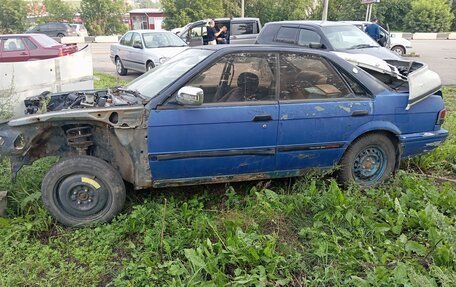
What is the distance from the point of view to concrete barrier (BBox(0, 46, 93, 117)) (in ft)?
21.8

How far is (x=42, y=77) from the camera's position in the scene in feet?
24.2

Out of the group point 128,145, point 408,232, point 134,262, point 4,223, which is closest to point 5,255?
point 4,223

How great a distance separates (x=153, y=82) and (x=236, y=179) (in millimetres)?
1301

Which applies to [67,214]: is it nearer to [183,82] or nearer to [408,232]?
[183,82]

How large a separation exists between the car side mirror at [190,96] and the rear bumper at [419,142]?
229cm

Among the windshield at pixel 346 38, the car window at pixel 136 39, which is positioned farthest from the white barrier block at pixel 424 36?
the car window at pixel 136 39

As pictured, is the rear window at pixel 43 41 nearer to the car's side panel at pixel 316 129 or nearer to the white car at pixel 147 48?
the white car at pixel 147 48

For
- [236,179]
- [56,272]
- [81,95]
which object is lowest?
[56,272]

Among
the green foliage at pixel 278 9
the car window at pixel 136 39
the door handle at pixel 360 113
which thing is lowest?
the door handle at pixel 360 113

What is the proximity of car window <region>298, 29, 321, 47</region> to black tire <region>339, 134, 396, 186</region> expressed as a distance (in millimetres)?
5082

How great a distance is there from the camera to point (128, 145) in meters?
3.55

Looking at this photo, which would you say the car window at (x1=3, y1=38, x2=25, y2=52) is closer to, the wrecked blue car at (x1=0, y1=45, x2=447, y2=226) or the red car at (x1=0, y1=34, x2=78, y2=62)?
the red car at (x1=0, y1=34, x2=78, y2=62)

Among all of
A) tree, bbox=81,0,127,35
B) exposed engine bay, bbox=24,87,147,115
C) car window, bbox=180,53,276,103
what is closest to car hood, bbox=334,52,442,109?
car window, bbox=180,53,276,103

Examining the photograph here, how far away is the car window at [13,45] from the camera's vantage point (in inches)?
453
